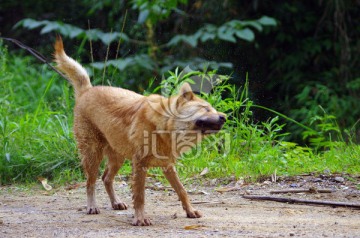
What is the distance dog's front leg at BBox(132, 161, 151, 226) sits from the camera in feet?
15.0

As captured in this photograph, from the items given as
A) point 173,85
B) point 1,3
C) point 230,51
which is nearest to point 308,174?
point 173,85

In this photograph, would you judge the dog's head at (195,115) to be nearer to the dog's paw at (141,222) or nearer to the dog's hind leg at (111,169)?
the dog's paw at (141,222)

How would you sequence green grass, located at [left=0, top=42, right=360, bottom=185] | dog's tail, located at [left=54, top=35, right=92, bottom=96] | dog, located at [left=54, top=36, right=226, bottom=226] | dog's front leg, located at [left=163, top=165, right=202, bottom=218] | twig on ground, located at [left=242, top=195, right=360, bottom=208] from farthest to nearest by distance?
green grass, located at [left=0, top=42, right=360, bottom=185], dog's tail, located at [left=54, top=35, right=92, bottom=96], twig on ground, located at [left=242, top=195, right=360, bottom=208], dog's front leg, located at [left=163, top=165, right=202, bottom=218], dog, located at [left=54, top=36, right=226, bottom=226]

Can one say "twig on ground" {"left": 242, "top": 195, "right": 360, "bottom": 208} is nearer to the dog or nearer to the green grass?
the green grass

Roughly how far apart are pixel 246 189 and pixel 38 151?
93.9 inches

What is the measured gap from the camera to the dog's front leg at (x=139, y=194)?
4586 millimetres

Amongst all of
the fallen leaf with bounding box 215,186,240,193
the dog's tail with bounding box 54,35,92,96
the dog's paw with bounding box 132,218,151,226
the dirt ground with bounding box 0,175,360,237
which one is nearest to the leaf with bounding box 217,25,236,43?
the dirt ground with bounding box 0,175,360,237

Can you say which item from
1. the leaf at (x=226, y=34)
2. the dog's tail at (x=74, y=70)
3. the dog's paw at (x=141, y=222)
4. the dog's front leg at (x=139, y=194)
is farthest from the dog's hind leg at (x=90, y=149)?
the leaf at (x=226, y=34)

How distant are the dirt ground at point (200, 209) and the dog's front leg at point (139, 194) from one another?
0.30ft

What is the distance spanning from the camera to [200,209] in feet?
17.0

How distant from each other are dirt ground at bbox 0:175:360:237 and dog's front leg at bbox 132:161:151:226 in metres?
0.09

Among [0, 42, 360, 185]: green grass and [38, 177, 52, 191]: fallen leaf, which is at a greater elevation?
[0, 42, 360, 185]: green grass

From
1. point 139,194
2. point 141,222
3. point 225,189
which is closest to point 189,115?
point 139,194

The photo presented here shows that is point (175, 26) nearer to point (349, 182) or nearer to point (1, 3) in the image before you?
point (1, 3)
